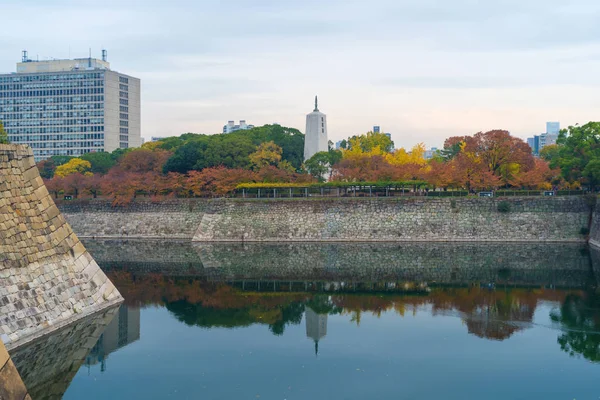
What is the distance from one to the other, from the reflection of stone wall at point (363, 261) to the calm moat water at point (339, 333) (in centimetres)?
18

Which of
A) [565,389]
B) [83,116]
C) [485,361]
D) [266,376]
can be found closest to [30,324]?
[266,376]

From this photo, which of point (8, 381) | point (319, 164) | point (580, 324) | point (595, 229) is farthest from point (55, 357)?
point (319, 164)

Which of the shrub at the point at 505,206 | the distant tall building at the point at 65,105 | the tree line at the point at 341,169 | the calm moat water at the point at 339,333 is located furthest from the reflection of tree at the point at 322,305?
the distant tall building at the point at 65,105

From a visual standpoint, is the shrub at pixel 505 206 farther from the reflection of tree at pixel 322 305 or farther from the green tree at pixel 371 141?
the green tree at pixel 371 141

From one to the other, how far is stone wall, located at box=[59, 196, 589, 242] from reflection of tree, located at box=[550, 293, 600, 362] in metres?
19.1

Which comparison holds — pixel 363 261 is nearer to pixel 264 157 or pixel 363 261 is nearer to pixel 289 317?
pixel 289 317

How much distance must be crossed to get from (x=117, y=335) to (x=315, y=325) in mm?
7317

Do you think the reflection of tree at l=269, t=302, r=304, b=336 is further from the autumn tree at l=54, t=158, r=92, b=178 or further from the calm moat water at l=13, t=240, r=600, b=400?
the autumn tree at l=54, t=158, r=92, b=178

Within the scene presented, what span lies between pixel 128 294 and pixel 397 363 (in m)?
15.2

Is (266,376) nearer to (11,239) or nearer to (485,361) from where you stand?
(485,361)

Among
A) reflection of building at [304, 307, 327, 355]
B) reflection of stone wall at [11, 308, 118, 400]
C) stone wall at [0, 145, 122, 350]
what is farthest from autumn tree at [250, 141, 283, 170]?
reflection of stone wall at [11, 308, 118, 400]

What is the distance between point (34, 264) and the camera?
20.6 meters

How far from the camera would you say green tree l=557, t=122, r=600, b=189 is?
1876 inches

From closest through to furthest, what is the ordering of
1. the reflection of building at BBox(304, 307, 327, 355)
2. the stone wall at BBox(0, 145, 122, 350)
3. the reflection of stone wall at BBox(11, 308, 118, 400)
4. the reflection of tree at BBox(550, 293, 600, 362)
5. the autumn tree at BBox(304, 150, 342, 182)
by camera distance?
1. the reflection of stone wall at BBox(11, 308, 118, 400)
2. the stone wall at BBox(0, 145, 122, 350)
3. the reflection of tree at BBox(550, 293, 600, 362)
4. the reflection of building at BBox(304, 307, 327, 355)
5. the autumn tree at BBox(304, 150, 342, 182)
